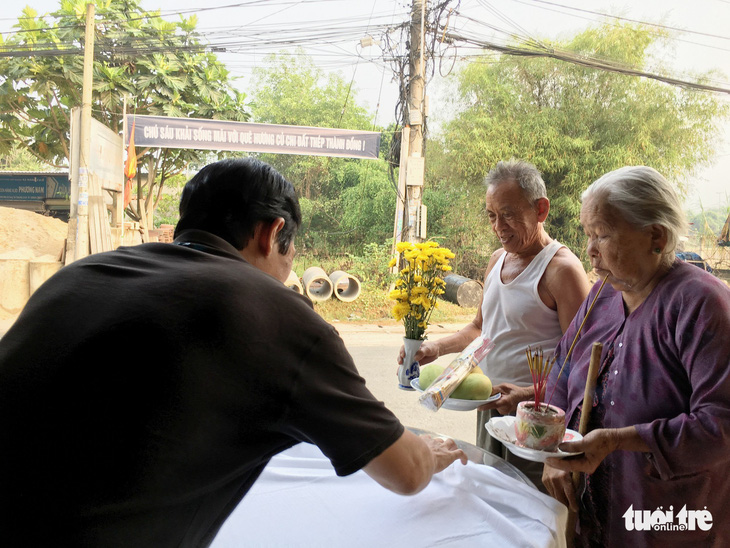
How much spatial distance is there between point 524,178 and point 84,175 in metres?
6.43

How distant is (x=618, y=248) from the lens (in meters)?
1.24

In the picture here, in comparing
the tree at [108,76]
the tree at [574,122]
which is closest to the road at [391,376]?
the tree at [574,122]

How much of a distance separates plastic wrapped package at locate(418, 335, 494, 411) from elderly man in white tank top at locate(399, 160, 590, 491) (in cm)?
26

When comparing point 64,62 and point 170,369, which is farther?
point 64,62

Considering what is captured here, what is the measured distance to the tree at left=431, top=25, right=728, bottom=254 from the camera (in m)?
9.98

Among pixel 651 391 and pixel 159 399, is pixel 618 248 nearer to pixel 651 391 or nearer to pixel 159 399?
pixel 651 391

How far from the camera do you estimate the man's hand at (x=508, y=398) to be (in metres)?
1.52

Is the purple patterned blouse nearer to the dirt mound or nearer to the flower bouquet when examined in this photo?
the flower bouquet

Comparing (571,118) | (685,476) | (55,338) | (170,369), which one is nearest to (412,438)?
(170,369)

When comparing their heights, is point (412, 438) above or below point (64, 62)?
below

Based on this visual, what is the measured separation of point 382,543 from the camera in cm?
100

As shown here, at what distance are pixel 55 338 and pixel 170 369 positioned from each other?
0.18 meters

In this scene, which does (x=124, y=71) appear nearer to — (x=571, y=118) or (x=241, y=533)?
(x=571, y=118)

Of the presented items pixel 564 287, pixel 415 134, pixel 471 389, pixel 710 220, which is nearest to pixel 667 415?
pixel 471 389
